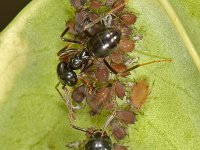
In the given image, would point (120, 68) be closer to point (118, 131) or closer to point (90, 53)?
point (90, 53)

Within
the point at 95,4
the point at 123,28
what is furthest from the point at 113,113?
the point at 95,4

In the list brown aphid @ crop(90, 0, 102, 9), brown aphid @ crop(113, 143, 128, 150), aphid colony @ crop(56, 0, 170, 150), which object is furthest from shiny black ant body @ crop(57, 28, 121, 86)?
brown aphid @ crop(113, 143, 128, 150)

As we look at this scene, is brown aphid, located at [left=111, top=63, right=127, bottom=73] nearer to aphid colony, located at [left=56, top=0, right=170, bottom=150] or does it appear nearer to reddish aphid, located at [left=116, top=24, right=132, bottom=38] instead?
aphid colony, located at [left=56, top=0, right=170, bottom=150]

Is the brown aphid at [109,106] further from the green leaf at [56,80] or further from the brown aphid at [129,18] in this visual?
the brown aphid at [129,18]

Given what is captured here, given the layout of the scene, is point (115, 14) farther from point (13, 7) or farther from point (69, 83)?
point (13, 7)

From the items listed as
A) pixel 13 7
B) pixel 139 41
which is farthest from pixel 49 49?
pixel 13 7

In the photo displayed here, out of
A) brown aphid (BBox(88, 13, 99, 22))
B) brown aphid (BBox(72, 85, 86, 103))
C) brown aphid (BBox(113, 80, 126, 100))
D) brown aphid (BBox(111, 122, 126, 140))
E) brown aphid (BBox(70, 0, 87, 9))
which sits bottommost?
brown aphid (BBox(111, 122, 126, 140))
